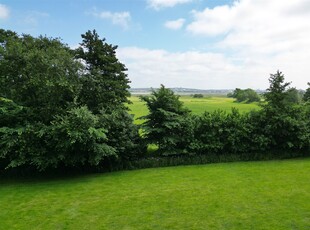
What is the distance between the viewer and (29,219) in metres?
8.78

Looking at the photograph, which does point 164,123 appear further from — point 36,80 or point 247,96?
point 247,96

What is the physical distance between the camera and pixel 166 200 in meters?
10.2

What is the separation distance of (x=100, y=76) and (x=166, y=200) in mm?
8716

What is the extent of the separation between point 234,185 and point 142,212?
14.9 ft

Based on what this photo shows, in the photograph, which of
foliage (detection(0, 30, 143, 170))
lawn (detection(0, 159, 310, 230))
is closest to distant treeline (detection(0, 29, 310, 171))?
foliage (detection(0, 30, 143, 170))

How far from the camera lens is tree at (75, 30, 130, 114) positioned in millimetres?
15391

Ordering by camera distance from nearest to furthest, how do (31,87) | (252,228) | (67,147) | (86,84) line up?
(252,228)
(67,147)
(31,87)
(86,84)

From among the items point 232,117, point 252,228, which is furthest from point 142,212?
point 232,117

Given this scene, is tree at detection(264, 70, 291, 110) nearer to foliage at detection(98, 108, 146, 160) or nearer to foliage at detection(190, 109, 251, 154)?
foliage at detection(190, 109, 251, 154)

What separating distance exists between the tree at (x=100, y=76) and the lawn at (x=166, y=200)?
4.27 meters

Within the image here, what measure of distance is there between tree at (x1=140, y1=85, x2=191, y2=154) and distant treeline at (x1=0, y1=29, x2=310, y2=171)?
58 mm

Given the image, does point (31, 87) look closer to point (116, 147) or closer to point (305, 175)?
point (116, 147)

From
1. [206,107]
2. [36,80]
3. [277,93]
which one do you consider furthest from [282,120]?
[206,107]

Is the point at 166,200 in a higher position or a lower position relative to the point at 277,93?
lower
